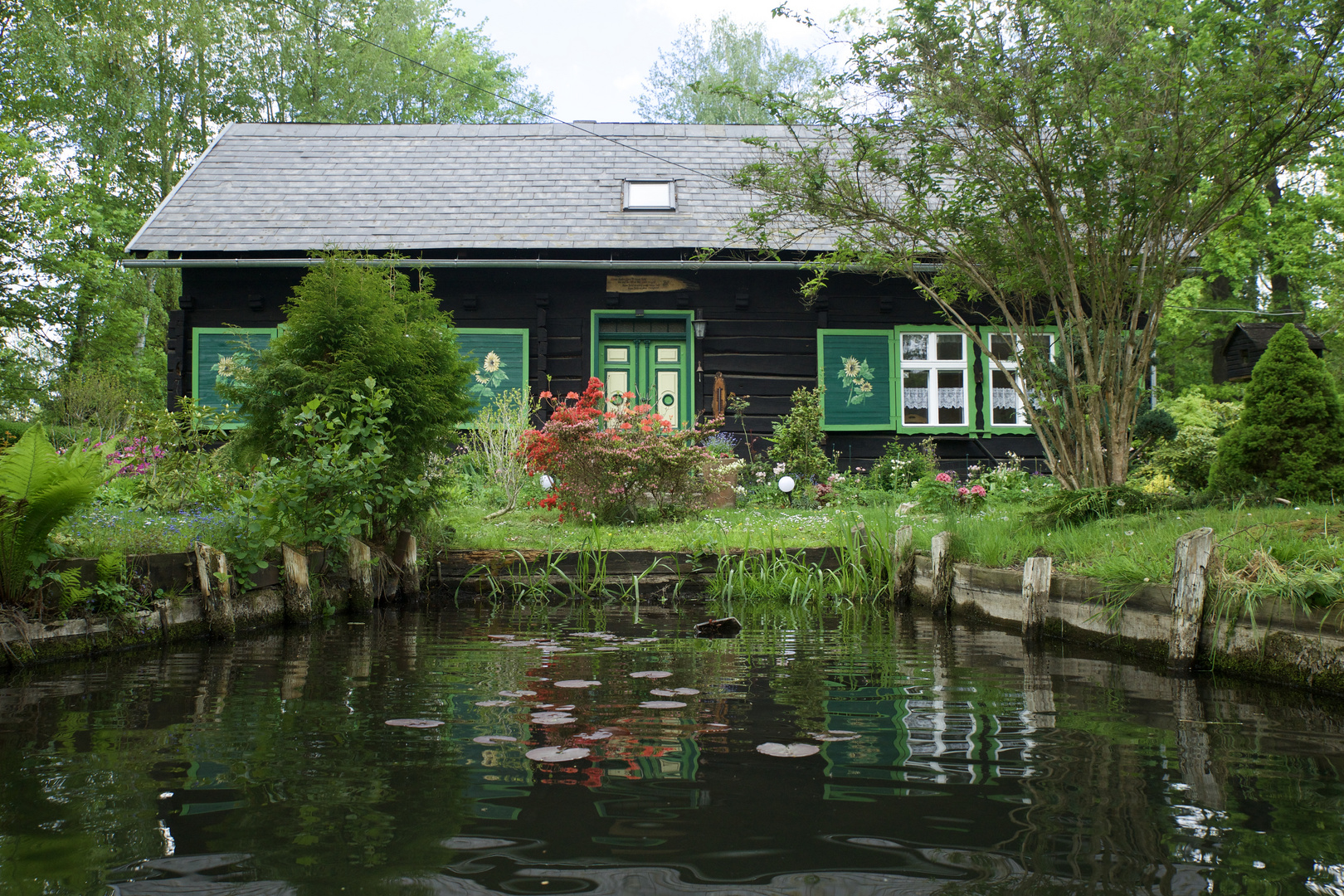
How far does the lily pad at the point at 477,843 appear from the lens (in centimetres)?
185

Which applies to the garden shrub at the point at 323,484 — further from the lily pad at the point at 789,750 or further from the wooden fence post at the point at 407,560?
the lily pad at the point at 789,750

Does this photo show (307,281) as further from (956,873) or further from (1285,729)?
(1285,729)

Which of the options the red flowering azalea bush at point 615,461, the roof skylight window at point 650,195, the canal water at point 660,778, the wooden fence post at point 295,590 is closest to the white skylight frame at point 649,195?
the roof skylight window at point 650,195

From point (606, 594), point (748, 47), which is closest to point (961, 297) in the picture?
point (606, 594)

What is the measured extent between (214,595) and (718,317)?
7966 millimetres

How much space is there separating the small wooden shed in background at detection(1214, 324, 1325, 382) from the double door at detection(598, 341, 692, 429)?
38.8 feet

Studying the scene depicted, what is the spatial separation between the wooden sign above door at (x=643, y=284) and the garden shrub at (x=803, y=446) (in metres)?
2.45

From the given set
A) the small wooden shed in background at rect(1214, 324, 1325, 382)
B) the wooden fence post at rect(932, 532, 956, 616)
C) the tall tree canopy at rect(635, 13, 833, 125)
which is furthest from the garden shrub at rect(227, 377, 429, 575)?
the tall tree canopy at rect(635, 13, 833, 125)

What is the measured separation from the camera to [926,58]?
6.06 meters

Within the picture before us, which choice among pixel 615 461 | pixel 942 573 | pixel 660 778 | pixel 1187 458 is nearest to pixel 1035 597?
pixel 942 573

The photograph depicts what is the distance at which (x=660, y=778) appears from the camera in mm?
2324

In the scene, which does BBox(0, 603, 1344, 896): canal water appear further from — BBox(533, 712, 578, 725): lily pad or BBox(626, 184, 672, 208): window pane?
BBox(626, 184, 672, 208): window pane

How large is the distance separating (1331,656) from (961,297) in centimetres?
892

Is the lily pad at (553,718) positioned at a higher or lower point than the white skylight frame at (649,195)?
lower
